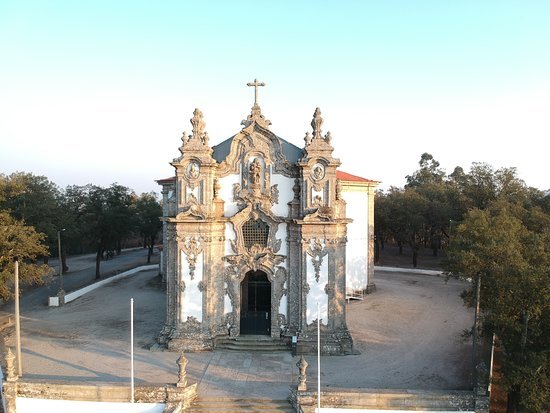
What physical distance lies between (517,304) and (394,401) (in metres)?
5.37

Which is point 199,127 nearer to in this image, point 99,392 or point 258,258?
point 258,258

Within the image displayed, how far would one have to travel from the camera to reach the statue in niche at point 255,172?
70.3 feet

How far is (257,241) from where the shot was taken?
21875mm

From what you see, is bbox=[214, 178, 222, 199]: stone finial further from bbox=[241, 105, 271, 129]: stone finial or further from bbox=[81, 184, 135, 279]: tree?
bbox=[81, 184, 135, 279]: tree

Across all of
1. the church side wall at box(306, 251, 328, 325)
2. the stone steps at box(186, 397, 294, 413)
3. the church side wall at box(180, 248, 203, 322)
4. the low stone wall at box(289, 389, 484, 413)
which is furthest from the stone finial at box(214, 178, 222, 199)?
the low stone wall at box(289, 389, 484, 413)

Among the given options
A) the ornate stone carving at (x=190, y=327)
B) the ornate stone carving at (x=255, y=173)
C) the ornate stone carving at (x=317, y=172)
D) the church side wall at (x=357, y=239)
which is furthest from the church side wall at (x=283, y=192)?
the church side wall at (x=357, y=239)

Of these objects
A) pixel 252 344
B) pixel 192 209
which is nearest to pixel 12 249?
pixel 192 209

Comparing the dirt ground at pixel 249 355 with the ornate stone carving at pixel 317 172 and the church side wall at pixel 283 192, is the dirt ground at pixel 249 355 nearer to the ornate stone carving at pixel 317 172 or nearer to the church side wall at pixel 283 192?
the church side wall at pixel 283 192

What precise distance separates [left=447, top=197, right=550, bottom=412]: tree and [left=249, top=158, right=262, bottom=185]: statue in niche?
9812 mm

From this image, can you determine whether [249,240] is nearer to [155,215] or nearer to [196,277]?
[196,277]

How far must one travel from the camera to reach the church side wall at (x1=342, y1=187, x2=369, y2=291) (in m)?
33.9

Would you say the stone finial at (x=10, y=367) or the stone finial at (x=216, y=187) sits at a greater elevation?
Answer: the stone finial at (x=216, y=187)

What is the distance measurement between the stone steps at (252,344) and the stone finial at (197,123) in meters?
10.2

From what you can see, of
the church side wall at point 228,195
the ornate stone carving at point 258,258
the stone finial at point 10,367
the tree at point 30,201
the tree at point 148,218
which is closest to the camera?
the stone finial at point 10,367
